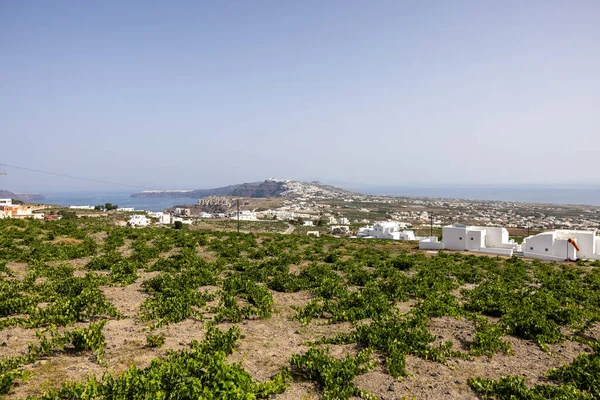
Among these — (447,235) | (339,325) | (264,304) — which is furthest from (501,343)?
(447,235)

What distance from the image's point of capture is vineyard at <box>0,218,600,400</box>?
6.05m

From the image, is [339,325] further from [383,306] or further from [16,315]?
[16,315]

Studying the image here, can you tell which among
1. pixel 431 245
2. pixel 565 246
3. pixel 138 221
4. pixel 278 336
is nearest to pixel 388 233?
pixel 431 245

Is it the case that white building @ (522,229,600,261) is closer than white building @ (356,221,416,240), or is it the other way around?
white building @ (522,229,600,261)

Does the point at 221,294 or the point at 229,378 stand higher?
the point at 229,378

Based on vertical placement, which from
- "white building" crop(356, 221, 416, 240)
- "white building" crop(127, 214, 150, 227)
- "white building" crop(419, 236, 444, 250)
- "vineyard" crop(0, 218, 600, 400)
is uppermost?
"vineyard" crop(0, 218, 600, 400)

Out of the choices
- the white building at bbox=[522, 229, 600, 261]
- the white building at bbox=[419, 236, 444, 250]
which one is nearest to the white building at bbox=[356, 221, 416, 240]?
the white building at bbox=[419, 236, 444, 250]

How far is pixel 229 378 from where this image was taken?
546 cm

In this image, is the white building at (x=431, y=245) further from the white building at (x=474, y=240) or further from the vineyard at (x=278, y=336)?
the vineyard at (x=278, y=336)

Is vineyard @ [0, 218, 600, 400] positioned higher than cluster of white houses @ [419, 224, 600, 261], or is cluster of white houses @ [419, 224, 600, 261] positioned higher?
vineyard @ [0, 218, 600, 400]

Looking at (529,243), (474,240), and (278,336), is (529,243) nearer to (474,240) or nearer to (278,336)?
(474,240)

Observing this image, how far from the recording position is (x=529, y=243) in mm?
36406

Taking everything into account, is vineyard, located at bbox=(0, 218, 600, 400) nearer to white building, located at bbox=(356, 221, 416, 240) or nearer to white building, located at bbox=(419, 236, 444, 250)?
white building, located at bbox=(419, 236, 444, 250)

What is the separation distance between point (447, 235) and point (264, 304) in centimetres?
3413
